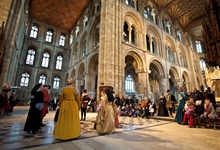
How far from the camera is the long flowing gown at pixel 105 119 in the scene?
10.4 ft

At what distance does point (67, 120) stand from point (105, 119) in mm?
1136

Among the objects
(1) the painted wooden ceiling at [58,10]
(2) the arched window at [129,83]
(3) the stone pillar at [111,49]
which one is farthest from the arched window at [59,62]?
(3) the stone pillar at [111,49]

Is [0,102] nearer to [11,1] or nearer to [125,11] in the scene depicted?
[11,1]

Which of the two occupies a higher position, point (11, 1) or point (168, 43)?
point (168, 43)

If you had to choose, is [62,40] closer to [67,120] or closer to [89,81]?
[89,81]

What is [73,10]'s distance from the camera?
1858 cm

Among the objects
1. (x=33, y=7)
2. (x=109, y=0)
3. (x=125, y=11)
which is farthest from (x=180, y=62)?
(x=33, y=7)

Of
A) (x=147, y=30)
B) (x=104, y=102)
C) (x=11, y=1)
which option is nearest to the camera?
(x=104, y=102)

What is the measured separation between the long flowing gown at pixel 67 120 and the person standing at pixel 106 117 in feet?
2.25

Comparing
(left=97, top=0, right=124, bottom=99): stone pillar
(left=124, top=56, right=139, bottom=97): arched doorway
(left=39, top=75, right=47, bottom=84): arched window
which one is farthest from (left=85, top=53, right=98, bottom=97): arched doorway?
(left=39, top=75, right=47, bottom=84): arched window

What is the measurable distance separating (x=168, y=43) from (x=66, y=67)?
1918 cm

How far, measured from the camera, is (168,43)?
1850 centimetres

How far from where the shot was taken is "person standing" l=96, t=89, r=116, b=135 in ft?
10.4

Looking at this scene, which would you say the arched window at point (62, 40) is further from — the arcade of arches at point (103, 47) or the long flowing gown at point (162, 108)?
the long flowing gown at point (162, 108)
